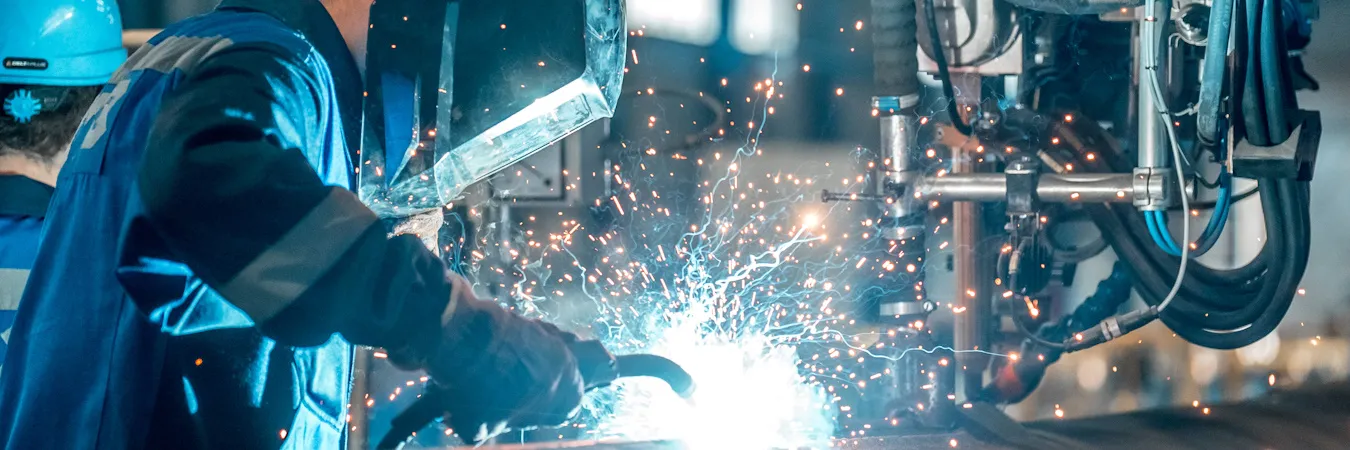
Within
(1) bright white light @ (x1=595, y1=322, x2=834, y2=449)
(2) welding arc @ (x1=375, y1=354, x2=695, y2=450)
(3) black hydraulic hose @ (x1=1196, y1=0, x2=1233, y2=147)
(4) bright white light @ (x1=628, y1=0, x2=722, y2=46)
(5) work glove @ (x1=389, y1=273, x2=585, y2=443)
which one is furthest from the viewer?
(4) bright white light @ (x1=628, y1=0, x2=722, y2=46)

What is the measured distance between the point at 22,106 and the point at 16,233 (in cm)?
22

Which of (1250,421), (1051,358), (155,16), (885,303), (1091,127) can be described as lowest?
(1250,421)

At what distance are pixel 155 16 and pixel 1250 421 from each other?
3063mm

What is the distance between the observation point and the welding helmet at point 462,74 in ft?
3.85

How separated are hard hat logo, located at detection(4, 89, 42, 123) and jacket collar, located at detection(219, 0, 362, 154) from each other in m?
0.68

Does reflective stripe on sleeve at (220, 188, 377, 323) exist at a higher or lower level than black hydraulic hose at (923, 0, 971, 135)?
lower

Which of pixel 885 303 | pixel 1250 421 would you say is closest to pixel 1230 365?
pixel 1250 421

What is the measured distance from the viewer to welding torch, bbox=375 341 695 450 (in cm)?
113

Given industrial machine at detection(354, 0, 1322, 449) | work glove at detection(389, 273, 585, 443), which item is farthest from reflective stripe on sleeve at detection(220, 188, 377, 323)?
industrial machine at detection(354, 0, 1322, 449)

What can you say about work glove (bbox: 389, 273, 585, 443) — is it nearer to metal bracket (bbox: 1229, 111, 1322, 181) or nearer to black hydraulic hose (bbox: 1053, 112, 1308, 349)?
metal bracket (bbox: 1229, 111, 1322, 181)

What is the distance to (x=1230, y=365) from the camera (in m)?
2.75

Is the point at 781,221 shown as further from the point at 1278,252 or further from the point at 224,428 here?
the point at 224,428

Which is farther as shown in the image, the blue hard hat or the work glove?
the blue hard hat

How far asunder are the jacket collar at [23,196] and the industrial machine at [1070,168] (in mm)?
1661
